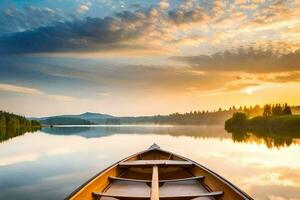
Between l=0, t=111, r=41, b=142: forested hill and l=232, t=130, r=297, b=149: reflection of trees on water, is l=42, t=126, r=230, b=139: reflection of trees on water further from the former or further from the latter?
l=0, t=111, r=41, b=142: forested hill

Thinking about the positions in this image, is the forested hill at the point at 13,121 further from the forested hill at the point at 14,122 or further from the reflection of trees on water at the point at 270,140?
the reflection of trees on water at the point at 270,140

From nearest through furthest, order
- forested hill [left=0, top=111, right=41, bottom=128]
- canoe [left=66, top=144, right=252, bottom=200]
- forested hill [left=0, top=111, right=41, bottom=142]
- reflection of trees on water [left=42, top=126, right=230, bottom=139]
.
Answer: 1. canoe [left=66, top=144, right=252, bottom=200]
2. reflection of trees on water [left=42, top=126, right=230, bottom=139]
3. forested hill [left=0, top=111, right=41, bottom=142]
4. forested hill [left=0, top=111, right=41, bottom=128]

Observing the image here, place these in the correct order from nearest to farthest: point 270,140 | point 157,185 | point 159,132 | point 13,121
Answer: point 157,185
point 270,140
point 159,132
point 13,121

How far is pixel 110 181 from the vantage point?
997 cm

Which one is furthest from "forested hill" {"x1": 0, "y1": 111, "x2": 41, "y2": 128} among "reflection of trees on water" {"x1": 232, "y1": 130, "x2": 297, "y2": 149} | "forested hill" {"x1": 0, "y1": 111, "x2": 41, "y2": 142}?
"reflection of trees on water" {"x1": 232, "y1": 130, "x2": 297, "y2": 149}

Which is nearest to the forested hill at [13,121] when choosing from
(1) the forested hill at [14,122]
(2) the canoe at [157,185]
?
(1) the forested hill at [14,122]

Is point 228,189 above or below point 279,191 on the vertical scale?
above

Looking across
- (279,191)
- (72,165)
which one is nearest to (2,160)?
(72,165)

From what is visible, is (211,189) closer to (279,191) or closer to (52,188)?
(279,191)

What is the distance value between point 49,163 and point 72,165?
96.0 inches

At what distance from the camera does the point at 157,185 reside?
25.3 feet

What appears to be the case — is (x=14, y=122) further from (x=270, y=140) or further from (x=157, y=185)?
(x=157, y=185)

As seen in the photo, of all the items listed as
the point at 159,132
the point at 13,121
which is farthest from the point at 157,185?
the point at 13,121

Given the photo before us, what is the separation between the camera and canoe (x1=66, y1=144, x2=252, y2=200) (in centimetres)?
719
